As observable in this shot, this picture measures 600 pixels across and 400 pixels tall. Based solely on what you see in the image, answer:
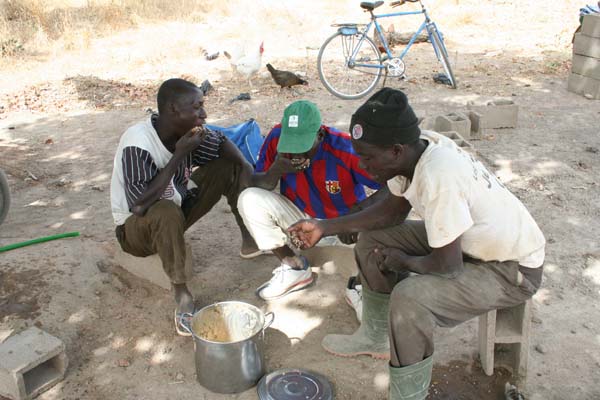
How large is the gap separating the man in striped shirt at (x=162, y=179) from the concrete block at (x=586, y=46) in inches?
222

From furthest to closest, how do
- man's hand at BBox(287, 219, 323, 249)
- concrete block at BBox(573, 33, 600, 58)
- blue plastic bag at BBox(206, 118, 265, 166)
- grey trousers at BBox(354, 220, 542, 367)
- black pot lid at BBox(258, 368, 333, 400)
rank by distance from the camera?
1. concrete block at BBox(573, 33, 600, 58)
2. blue plastic bag at BBox(206, 118, 265, 166)
3. man's hand at BBox(287, 219, 323, 249)
4. black pot lid at BBox(258, 368, 333, 400)
5. grey trousers at BBox(354, 220, 542, 367)

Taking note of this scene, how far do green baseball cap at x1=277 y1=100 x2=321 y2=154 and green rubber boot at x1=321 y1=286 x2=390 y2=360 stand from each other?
790 mm

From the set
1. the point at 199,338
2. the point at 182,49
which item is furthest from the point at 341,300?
the point at 182,49

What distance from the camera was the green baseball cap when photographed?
9.79 feet

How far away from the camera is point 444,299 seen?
225 cm

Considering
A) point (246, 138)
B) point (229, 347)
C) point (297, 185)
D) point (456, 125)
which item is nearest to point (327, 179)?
point (297, 185)

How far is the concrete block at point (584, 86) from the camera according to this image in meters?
7.02

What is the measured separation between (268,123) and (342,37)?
2202 millimetres

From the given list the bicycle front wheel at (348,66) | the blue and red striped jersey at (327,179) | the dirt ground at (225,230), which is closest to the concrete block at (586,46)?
the dirt ground at (225,230)

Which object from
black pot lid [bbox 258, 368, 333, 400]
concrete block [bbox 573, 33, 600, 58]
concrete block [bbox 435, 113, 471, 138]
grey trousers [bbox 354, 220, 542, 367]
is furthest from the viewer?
concrete block [bbox 573, 33, 600, 58]

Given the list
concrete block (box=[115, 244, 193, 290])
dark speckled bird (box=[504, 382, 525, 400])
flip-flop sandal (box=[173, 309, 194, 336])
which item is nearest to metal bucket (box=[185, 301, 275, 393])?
flip-flop sandal (box=[173, 309, 194, 336])

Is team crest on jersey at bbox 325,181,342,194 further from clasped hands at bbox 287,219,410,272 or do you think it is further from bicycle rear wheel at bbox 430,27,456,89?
bicycle rear wheel at bbox 430,27,456,89

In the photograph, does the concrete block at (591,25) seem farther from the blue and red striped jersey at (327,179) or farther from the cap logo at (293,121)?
the cap logo at (293,121)

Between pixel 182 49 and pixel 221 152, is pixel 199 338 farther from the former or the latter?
pixel 182 49
